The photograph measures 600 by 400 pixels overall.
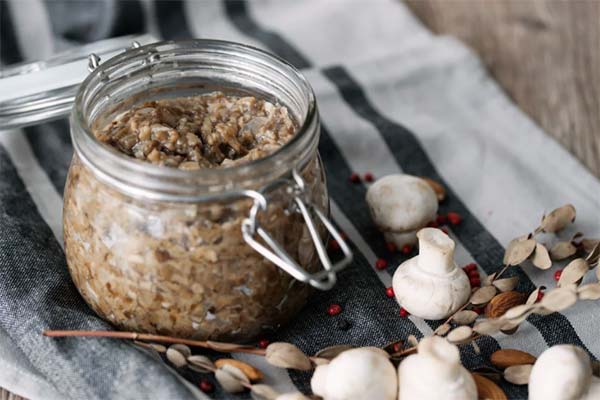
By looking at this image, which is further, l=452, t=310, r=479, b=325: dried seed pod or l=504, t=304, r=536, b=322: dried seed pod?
l=452, t=310, r=479, b=325: dried seed pod

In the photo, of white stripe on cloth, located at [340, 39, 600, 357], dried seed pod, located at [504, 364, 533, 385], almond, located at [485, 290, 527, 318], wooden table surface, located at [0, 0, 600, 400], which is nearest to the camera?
dried seed pod, located at [504, 364, 533, 385]

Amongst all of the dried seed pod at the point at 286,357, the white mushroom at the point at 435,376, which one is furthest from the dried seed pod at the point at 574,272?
the dried seed pod at the point at 286,357

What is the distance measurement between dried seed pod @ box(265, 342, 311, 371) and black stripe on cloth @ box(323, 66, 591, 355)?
0.35 metres

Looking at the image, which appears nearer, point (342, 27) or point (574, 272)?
point (574, 272)

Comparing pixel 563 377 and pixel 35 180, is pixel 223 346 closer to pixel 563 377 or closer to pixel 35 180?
pixel 563 377

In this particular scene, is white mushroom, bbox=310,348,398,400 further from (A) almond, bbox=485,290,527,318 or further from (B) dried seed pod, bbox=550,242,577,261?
(B) dried seed pod, bbox=550,242,577,261

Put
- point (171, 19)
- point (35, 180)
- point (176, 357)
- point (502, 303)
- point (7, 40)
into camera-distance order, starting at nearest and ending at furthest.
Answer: point (176, 357) < point (502, 303) < point (35, 180) < point (7, 40) < point (171, 19)

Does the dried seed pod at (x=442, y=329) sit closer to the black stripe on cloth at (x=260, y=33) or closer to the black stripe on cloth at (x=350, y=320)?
the black stripe on cloth at (x=350, y=320)

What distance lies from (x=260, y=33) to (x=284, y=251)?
1.01 meters

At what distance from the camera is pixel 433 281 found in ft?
4.00

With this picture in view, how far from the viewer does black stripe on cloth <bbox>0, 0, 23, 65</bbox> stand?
195cm

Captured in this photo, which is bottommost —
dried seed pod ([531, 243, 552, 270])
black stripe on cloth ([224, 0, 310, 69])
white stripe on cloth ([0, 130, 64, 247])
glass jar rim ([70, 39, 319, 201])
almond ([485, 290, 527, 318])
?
white stripe on cloth ([0, 130, 64, 247])

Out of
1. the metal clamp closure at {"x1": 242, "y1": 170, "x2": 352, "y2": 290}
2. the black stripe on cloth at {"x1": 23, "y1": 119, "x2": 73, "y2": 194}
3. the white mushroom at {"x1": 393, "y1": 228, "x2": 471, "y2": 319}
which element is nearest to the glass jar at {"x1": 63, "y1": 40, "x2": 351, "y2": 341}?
the metal clamp closure at {"x1": 242, "y1": 170, "x2": 352, "y2": 290}

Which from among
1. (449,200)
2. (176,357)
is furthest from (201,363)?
(449,200)
